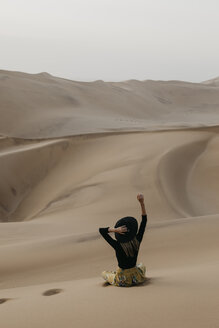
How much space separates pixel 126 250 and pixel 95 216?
4846 mm

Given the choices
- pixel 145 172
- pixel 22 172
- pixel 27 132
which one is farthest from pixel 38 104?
pixel 145 172

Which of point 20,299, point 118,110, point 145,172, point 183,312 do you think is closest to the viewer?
point 183,312

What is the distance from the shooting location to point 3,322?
2660 millimetres

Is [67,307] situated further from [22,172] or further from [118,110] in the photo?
[118,110]

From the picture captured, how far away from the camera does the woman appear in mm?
3091

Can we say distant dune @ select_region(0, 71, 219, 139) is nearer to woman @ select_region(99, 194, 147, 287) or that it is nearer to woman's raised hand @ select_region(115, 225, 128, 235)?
woman @ select_region(99, 194, 147, 287)


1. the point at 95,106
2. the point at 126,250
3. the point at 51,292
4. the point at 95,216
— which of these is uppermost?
the point at 95,106

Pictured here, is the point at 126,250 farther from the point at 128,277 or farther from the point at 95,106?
the point at 95,106

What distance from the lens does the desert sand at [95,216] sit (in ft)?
8.88

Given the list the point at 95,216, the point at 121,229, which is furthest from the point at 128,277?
the point at 95,216

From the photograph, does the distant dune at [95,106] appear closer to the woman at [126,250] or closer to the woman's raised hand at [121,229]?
the woman at [126,250]

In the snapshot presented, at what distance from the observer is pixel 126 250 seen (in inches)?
124

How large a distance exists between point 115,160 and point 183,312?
986cm

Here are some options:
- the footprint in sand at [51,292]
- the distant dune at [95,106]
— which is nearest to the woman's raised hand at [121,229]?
the footprint in sand at [51,292]
